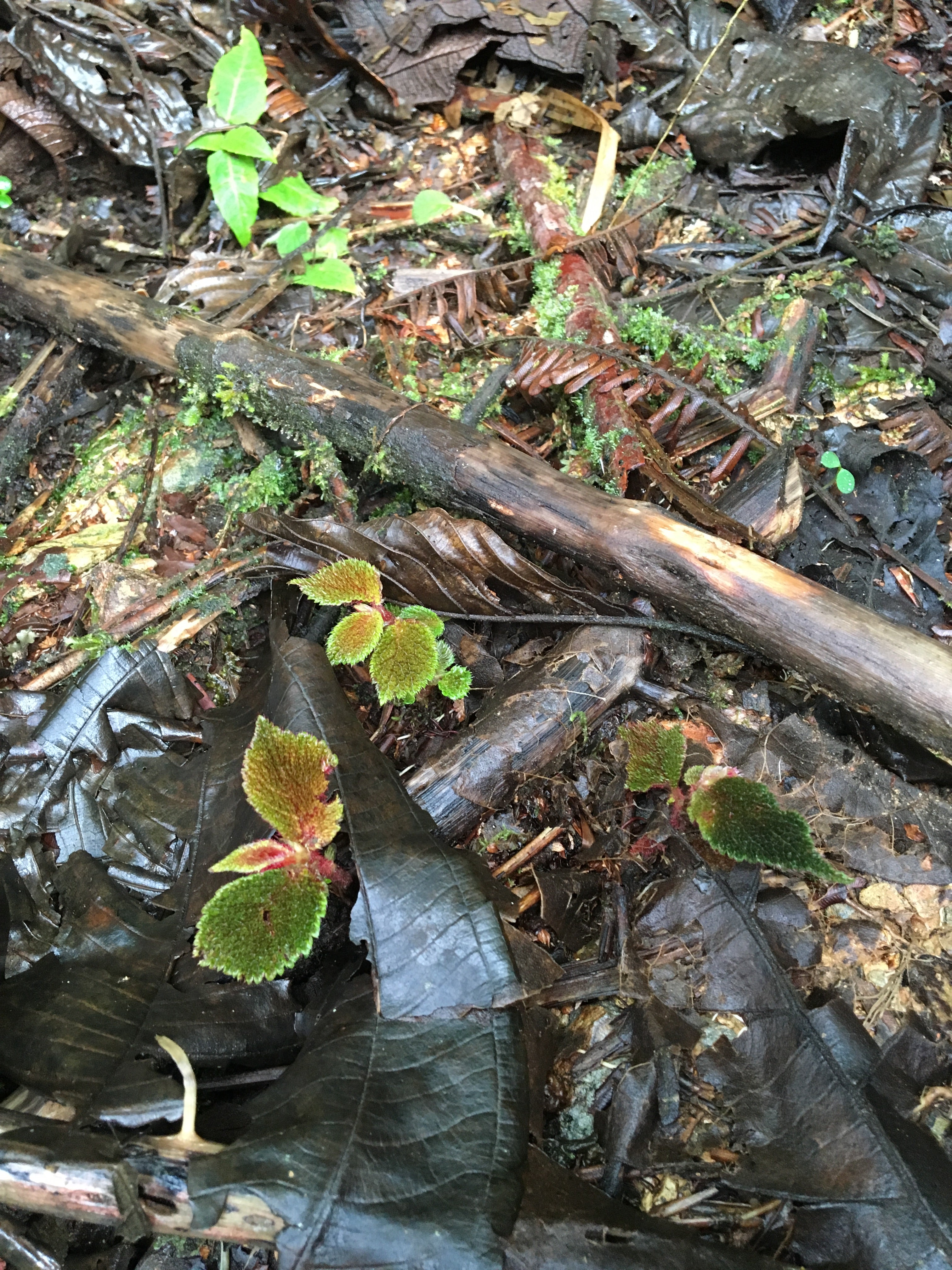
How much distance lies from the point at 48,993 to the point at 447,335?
2.94m

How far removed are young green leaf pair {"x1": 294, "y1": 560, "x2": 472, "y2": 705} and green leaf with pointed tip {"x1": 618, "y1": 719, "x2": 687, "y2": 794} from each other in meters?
0.55

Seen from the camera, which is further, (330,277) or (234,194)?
(234,194)

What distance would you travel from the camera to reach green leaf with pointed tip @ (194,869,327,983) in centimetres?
183

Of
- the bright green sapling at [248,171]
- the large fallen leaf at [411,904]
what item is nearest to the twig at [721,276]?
the bright green sapling at [248,171]

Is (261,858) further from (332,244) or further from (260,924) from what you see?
(332,244)

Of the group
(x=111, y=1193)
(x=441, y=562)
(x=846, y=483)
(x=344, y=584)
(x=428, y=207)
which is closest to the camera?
(x=111, y=1193)

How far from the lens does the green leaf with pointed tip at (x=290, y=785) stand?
6.43ft

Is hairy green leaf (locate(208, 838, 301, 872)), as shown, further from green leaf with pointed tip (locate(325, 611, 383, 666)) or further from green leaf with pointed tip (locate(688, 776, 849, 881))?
green leaf with pointed tip (locate(688, 776, 849, 881))

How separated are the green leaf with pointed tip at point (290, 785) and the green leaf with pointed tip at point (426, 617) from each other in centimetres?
63

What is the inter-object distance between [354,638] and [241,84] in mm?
3183

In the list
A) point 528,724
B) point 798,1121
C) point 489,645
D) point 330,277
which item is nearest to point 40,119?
point 330,277

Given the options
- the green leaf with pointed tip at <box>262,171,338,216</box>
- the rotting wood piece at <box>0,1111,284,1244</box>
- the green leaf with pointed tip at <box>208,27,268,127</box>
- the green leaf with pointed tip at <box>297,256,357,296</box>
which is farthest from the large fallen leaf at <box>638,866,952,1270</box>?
the green leaf with pointed tip at <box>208,27,268,127</box>

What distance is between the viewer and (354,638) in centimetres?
243

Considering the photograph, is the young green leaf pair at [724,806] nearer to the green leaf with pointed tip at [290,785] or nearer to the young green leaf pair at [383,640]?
the young green leaf pair at [383,640]
